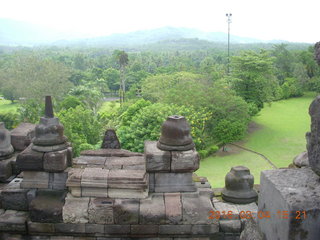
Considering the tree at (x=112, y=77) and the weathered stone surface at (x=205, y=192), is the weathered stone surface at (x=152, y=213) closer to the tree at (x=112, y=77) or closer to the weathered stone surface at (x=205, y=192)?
the weathered stone surface at (x=205, y=192)

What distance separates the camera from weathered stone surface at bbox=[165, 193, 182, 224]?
4676 millimetres

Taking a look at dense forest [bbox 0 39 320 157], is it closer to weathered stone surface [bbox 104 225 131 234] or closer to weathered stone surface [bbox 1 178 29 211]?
weathered stone surface [bbox 1 178 29 211]

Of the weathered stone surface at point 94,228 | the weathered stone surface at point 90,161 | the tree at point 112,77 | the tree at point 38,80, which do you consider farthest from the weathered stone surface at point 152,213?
the tree at point 112,77

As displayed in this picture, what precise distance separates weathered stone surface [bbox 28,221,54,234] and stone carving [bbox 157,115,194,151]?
1.95 metres

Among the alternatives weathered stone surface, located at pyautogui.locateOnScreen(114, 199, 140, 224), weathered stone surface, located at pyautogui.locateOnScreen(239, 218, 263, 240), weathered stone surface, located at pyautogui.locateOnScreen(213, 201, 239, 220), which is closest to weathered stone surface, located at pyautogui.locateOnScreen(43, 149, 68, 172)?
weathered stone surface, located at pyautogui.locateOnScreen(114, 199, 140, 224)

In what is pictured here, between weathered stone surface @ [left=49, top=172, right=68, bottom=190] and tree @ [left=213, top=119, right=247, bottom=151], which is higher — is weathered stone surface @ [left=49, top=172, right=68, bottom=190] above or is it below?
above

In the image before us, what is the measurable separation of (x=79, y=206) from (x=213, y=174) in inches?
763

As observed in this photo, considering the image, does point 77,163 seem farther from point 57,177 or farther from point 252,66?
point 252,66

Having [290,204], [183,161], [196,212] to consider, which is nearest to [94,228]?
[196,212]

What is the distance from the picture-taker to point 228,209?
5.29 metres

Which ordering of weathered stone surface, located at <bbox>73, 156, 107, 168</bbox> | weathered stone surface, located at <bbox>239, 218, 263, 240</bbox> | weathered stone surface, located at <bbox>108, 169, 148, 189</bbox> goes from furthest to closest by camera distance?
weathered stone surface, located at <bbox>73, 156, 107, 168</bbox>
weathered stone surface, located at <bbox>108, 169, 148, 189</bbox>
weathered stone surface, located at <bbox>239, 218, 263, 240</bbox>

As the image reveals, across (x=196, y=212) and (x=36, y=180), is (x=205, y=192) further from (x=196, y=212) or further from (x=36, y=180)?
(x=36, y=180)

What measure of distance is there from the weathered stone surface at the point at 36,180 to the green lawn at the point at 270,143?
1642 centimetres

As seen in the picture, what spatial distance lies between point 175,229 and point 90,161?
1.93 metres
